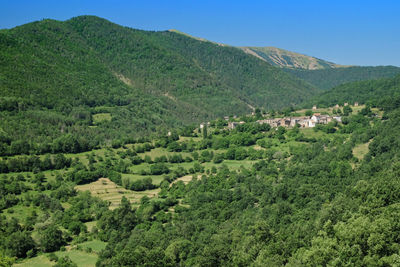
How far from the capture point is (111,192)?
109 meters

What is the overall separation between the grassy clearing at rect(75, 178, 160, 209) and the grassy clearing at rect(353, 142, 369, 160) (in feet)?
152

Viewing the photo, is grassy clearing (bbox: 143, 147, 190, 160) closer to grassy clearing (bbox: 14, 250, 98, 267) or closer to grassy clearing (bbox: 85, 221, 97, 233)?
grassy clearing (bbox: 85, 221, 97, 233)

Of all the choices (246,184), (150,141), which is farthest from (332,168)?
(150,141)

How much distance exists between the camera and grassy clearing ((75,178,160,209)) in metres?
105

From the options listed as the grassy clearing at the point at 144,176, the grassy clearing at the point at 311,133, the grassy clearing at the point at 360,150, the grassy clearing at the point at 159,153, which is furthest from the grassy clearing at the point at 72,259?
the grassy clearing at the point at 311,133

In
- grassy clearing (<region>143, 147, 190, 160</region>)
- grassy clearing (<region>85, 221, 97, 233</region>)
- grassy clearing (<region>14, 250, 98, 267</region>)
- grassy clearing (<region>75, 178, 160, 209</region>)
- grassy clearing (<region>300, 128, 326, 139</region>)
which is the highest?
grassy clearing (<region>300, 128, 326, 139</region>)

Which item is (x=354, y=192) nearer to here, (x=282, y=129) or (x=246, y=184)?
(x=246, y=184)

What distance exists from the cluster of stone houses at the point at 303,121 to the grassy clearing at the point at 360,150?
46.1 m

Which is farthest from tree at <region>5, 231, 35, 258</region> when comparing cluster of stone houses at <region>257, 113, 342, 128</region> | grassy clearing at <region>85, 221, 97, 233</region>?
cluster of stone houses at <region>257, 113, 342, 128</region>

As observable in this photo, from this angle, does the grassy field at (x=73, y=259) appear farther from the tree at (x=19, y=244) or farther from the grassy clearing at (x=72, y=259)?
the tree at (x=19, y=244)

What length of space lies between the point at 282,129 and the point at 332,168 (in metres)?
55.7

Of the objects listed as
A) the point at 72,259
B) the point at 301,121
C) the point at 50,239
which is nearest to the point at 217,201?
the point at 72,259

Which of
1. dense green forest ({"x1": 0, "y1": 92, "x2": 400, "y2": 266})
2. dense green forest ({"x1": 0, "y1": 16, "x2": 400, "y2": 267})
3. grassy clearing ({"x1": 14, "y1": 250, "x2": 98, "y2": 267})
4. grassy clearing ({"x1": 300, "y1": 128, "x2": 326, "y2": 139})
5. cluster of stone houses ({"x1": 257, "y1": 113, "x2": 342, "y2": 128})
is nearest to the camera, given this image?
dense green forest ({"x1": 0, "y1": 92, "x2": 400, "y2": 266})

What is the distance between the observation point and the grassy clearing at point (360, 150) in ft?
328
